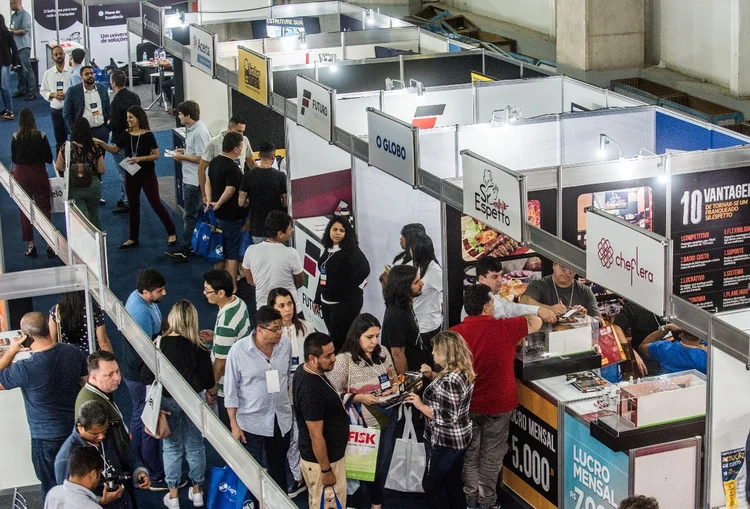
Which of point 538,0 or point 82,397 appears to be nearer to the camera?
point 82,397

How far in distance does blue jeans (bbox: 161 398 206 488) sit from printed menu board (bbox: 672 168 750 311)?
9.41ft

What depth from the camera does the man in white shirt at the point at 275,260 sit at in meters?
7.11

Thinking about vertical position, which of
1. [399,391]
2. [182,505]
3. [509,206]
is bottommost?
[182,505]

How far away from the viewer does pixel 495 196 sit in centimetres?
557

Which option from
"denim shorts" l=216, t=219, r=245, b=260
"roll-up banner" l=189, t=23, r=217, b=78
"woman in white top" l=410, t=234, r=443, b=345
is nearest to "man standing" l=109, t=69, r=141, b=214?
"roll-up banner" l=189, t=23, r=217, b=78

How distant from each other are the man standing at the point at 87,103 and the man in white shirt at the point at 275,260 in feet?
15.0

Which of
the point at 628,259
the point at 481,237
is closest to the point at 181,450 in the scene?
the point at 481,237

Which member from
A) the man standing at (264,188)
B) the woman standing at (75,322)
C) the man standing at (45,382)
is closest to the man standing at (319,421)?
the man standing at (45,382)

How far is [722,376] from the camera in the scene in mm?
4230

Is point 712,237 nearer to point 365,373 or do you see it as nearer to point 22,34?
point 365,373

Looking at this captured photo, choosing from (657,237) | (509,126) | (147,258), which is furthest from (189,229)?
(657,237)

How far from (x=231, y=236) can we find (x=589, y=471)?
4.28 metres

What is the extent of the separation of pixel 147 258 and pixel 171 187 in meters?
2.37

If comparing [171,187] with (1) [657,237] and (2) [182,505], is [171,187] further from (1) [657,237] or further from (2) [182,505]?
(1) [657,237]
